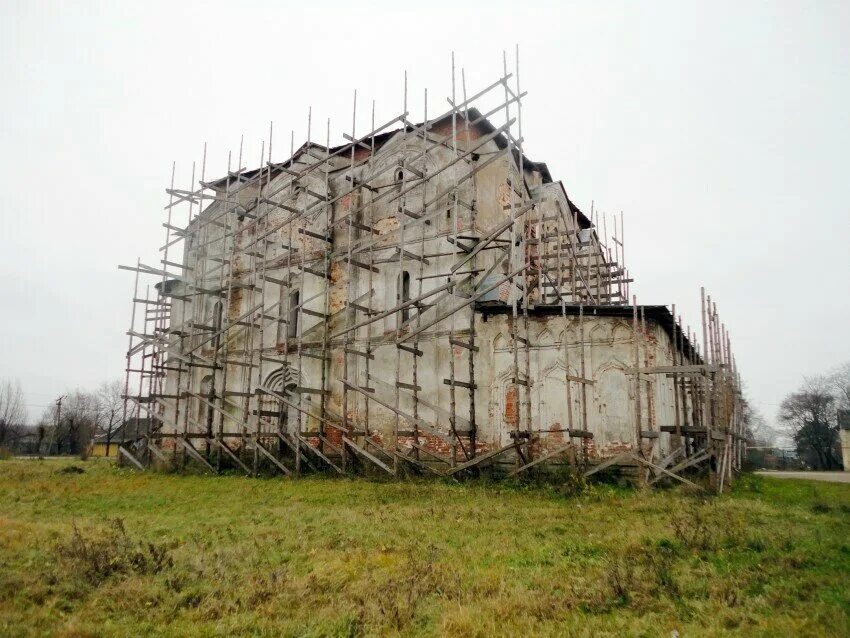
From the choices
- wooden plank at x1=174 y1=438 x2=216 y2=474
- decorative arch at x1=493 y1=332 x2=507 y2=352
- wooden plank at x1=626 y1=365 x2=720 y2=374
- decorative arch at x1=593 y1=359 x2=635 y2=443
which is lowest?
wooden plank at x1=174 y1=438 x2=216 y2=474

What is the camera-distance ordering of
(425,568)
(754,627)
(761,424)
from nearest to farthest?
(754,627) < (425,568) < (761,424)

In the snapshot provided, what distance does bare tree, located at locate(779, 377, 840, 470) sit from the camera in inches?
1622

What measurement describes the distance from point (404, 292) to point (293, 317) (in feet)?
15.2

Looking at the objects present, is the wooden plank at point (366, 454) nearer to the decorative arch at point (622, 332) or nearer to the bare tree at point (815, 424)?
the decorative arch at point (622, 332)

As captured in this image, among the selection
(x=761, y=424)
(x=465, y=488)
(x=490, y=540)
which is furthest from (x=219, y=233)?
(x=761, y=424)

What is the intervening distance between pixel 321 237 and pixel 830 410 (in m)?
45.4

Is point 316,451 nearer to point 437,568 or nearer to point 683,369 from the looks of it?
point 683,369

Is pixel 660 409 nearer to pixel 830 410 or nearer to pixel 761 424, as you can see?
pixel 830 410

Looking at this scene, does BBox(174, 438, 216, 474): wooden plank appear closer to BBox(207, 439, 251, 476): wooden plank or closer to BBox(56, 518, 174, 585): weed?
BBox(207, 439, 251, 476): wooden plank

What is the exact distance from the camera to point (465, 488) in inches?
526

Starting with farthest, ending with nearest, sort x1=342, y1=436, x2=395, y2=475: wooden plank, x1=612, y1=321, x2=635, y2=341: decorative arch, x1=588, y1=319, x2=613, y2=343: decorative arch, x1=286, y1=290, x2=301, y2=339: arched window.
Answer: x1=286, y1=290, x2=301, y2=339: arched window → x1=342, y1=436, x2=395, y2=475: wooden plank → x1=588, y1=319, x2=613, y2=343: decorative arch → x1=612, y1=321, x2=635, y2=341: decorative arch

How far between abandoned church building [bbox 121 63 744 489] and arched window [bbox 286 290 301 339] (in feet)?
0.37

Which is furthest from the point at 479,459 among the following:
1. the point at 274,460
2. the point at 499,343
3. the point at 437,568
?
the point at 437,568

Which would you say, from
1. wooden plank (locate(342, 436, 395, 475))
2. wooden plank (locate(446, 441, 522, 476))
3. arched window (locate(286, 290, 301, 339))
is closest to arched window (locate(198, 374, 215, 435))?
arched window (locate(286, 290, 301, 339))
